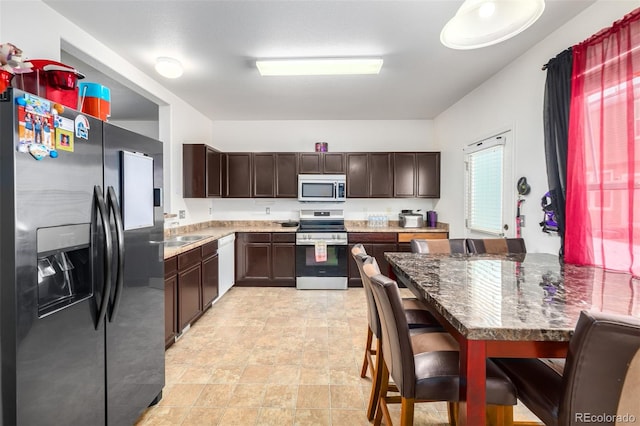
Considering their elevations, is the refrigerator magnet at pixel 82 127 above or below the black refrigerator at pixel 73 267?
above

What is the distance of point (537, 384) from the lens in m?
1.11

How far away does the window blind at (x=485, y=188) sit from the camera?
10.2ft

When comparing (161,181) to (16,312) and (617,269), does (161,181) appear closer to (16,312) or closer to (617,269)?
(16,312)

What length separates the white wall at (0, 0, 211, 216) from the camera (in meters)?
1.84

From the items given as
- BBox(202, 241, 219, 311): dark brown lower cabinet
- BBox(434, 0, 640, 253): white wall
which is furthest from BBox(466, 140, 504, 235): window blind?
BBox(202, 241, 219, 311): dark brown lower cabinet

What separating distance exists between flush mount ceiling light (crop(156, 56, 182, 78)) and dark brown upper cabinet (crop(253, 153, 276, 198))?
2.01 metres

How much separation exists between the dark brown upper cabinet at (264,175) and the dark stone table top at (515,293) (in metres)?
3.05

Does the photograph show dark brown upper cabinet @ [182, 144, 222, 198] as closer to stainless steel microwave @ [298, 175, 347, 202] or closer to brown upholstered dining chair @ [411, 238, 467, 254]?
stainless steel microwave @ [298, 175, 347, 202]

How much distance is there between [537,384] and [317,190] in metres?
3.81

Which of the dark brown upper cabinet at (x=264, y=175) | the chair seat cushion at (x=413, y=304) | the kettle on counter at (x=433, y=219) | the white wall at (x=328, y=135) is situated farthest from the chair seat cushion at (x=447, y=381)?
the white wall at (x=328, y=135)

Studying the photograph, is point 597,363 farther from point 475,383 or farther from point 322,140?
point 322,140

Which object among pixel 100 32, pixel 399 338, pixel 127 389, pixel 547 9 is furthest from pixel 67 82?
pixel 547 9

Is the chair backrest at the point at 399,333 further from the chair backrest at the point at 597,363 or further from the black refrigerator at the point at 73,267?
the black refrigerator at the point at 73,267

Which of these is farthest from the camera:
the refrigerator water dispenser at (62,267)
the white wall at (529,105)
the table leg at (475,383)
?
the white wall at (529,105)
